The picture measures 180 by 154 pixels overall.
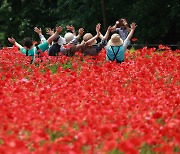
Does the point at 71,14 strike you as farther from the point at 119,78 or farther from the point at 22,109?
the point at 22,109

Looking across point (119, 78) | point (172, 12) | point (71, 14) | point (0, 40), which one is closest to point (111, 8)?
point (71, 14)

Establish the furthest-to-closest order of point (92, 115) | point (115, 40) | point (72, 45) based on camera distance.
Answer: point (72, 45) < point (115, 40) < point (92, 115)

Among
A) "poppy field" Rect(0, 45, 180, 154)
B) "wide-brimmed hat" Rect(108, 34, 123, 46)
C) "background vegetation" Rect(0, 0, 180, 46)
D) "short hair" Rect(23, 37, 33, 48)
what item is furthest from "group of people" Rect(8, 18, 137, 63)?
"background vegetation" Rect(0, 0, 180, 46)

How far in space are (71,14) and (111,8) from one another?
275 centimetres

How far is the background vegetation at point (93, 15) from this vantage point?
93.5 feet

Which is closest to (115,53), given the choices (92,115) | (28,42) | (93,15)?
(28,42)

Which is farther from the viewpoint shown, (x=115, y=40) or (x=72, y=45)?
(x=72, y=45)

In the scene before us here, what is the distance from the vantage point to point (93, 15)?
32.1 metres

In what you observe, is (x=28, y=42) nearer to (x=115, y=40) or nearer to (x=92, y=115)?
(x=115, y=40)

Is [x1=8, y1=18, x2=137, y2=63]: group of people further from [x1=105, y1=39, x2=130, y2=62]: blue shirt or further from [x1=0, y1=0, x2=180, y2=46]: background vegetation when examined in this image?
[x1=0, y1=0, x2=180, y2=46]: background vegetation

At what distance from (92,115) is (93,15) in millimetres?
26352

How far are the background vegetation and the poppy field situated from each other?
60.4ft

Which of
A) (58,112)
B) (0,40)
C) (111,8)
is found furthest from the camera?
(0,40)

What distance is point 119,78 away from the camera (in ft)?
31.7
